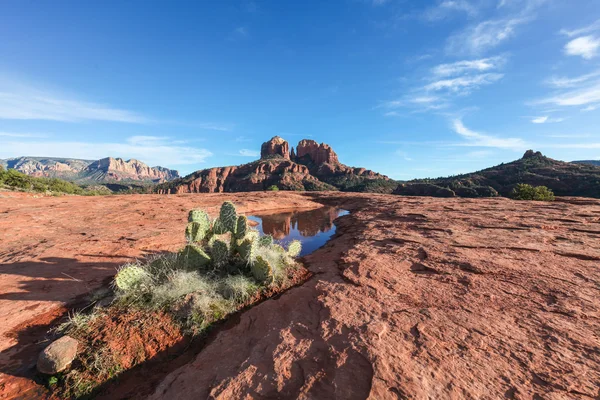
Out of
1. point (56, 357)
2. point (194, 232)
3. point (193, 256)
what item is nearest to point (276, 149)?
point (194, 232)

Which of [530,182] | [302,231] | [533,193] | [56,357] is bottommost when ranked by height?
[302,231]

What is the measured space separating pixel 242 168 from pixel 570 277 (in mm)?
118001

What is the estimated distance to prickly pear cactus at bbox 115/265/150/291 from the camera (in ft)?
13.1

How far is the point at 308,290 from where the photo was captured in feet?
15.4

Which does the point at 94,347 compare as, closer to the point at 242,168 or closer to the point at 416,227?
the point at 416,227

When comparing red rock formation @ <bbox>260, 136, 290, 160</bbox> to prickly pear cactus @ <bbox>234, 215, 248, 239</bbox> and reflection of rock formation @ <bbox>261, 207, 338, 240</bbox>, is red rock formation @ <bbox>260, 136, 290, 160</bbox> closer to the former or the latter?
reflection of rock formation @ <bbox>261, 207, 338, 240</bbox>

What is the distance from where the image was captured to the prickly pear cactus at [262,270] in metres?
4.98

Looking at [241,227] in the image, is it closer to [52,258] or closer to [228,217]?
[228,217]

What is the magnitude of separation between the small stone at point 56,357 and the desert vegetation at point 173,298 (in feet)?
0.31

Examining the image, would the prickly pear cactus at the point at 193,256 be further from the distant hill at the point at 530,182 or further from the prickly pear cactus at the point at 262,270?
the distant hill at the point at 530,182

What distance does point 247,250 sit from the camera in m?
5.29

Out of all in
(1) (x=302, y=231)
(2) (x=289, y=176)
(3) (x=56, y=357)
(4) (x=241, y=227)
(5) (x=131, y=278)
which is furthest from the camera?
(2) (x=289, y=176)

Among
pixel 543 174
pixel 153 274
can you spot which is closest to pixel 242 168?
pixel 543 174

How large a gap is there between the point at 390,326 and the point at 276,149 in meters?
135
